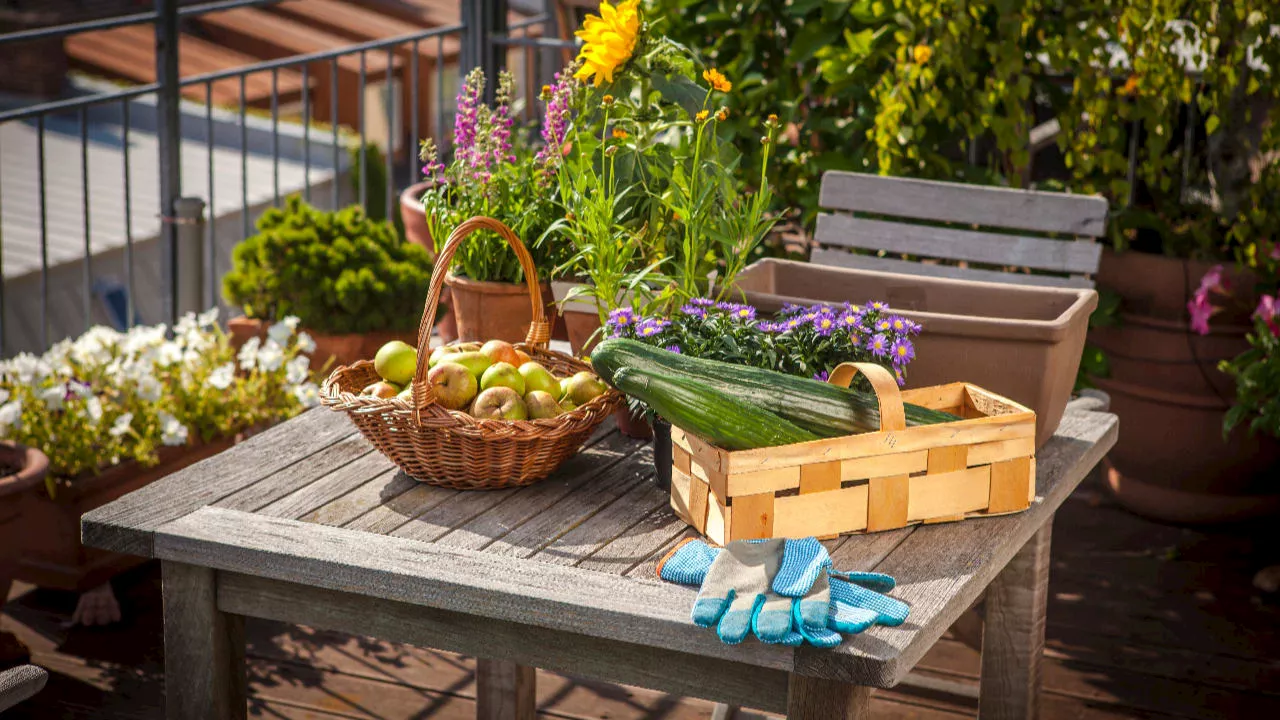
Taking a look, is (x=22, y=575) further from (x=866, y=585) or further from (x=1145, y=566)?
(x=1145, y=566)

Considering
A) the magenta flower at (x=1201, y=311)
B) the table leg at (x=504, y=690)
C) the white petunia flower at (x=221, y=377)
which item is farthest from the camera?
the magenta flower at (x=1201, y=311)

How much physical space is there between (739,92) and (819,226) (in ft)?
2.69

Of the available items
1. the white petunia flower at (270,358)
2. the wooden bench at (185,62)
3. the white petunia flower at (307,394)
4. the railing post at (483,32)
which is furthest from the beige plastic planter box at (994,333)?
the wooden bench at (185,62)

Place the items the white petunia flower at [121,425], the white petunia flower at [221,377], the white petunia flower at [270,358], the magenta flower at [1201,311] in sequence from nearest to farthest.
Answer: the white petunia flower at [121,425] < the white petunia flower at [221,377] < the white petunia flower at [270,358] < the magenta flower at [1201,311]

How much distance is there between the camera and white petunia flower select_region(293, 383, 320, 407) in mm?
2977

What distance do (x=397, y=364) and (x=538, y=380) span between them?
182mm

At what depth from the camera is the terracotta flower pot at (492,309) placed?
196cm

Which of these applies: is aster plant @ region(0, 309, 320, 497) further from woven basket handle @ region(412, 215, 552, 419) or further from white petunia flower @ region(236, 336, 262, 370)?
woven basket handle @ region(412, 215, 552, 419)

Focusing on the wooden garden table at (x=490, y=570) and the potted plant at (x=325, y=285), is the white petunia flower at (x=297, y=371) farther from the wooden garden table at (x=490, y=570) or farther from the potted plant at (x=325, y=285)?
the wooden garden table at (x=490, y=570)

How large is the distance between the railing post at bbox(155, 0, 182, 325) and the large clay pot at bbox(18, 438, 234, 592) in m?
0.71

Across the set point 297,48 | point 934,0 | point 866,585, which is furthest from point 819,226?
point 297,48

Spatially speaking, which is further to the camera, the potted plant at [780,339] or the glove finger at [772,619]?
the potted plant at [780,339]

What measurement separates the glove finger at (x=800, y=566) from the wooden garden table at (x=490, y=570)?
0.19 ft

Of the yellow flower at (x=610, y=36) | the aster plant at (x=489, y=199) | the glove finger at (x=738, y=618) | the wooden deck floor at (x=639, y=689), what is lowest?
the wooden deck floor at (x=639, y=689)
